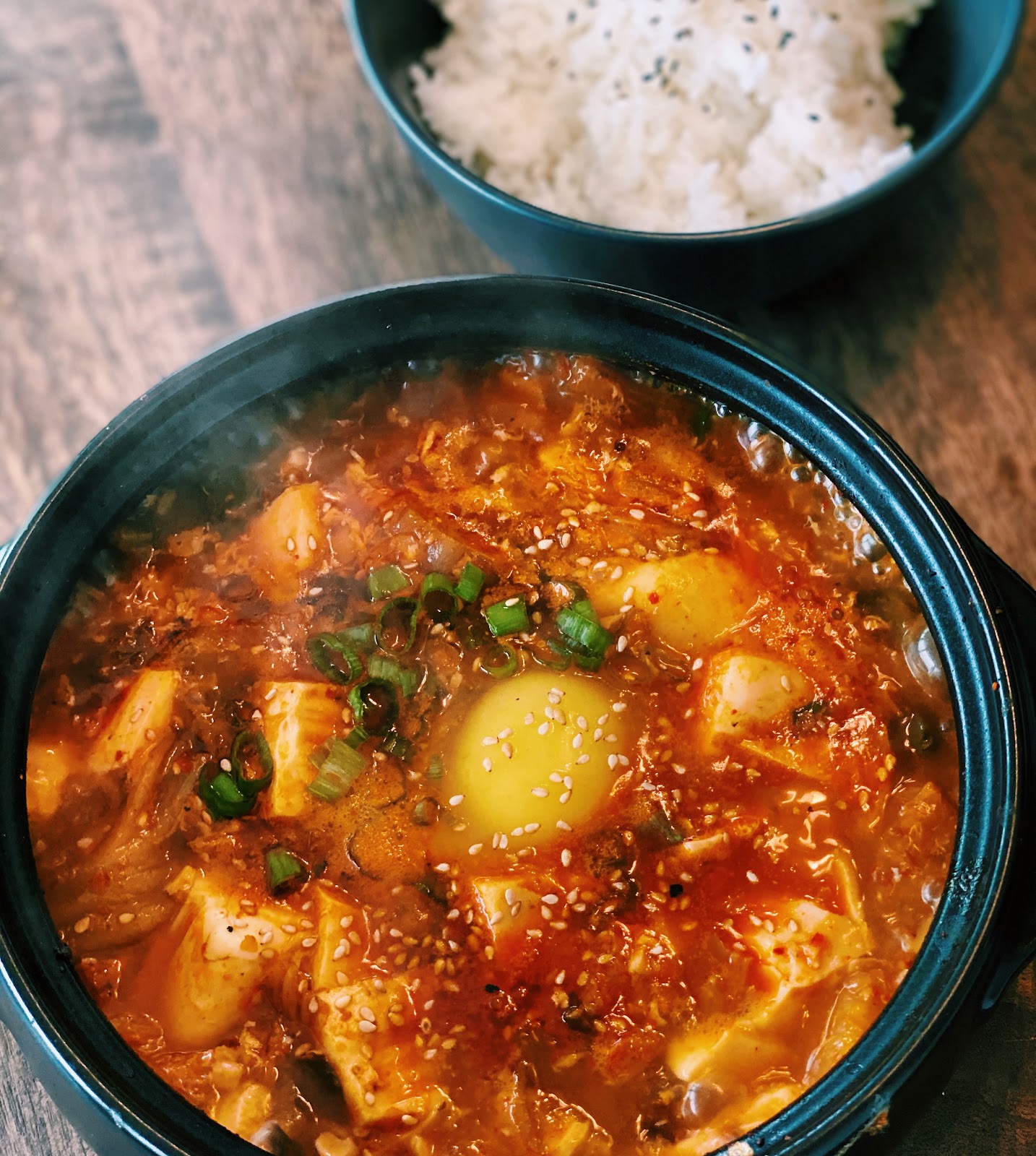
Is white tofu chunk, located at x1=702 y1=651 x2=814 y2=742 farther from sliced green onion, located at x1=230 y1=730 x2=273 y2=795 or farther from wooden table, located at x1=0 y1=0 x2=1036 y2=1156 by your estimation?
wooden table, located at x1=0 y1=0 x2=1036 y2=1156

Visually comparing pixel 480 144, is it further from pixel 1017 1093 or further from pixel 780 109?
pixel 1017 1093

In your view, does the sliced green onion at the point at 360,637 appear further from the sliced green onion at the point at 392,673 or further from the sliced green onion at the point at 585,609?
the sliced green onion at the point at 585,609

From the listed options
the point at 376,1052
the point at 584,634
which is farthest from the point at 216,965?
the point at 584,634

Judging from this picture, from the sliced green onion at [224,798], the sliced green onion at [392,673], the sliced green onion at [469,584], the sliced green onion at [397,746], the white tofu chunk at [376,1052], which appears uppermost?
the sliced green onion at [469,584]

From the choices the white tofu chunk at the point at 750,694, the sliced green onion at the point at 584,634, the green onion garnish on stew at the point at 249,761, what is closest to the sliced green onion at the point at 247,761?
the green onion garnish on stew at the point at 249,761

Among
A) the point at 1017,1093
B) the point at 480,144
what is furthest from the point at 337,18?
the point at 1017,1093
